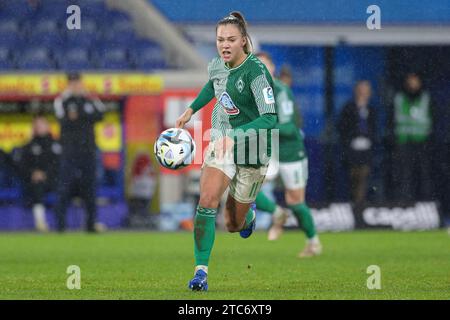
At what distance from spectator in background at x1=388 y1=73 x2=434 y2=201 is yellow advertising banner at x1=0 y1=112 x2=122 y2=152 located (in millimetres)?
4787

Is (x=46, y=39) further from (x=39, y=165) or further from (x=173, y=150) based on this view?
(x=173, y=150)

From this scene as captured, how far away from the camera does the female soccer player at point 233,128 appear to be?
9367mm

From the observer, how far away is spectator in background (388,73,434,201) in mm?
20766

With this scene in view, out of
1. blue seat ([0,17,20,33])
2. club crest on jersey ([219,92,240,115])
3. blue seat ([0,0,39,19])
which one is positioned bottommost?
club crest on jersey ([219,92,240,115])

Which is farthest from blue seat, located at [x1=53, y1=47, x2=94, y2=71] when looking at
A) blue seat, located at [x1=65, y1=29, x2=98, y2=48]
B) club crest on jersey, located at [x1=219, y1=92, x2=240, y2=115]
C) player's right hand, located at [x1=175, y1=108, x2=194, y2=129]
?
club crest on jersey, located at [x1=219, y1=92, x2=240, y2=115]

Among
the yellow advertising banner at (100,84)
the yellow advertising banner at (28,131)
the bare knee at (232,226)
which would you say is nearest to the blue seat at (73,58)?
the yellow advertising banner at (100,84)

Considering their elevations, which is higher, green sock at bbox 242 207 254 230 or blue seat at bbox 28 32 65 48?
blue seat at bbox 28 32 65 48

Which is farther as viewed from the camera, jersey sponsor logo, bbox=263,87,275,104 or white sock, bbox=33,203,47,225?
white sock, bbox=33,203,47,225

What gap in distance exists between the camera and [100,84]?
20781 millimetres

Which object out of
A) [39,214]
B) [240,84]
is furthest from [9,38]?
[240,84]

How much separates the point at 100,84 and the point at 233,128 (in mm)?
11298

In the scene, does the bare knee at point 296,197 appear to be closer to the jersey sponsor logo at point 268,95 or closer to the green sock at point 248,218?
the green sock at point 248,218

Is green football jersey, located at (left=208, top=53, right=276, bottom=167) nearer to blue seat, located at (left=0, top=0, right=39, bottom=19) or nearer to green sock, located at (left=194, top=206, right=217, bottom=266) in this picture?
green sock, located at (left=194, top=206, right=217, bottom=266)

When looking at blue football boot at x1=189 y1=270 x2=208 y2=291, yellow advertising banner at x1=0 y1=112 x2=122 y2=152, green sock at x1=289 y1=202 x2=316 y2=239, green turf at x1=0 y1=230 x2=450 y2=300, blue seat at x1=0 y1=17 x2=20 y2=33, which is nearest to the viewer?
blue football boot at x1=189 y1=270 x2=208 y2=291
